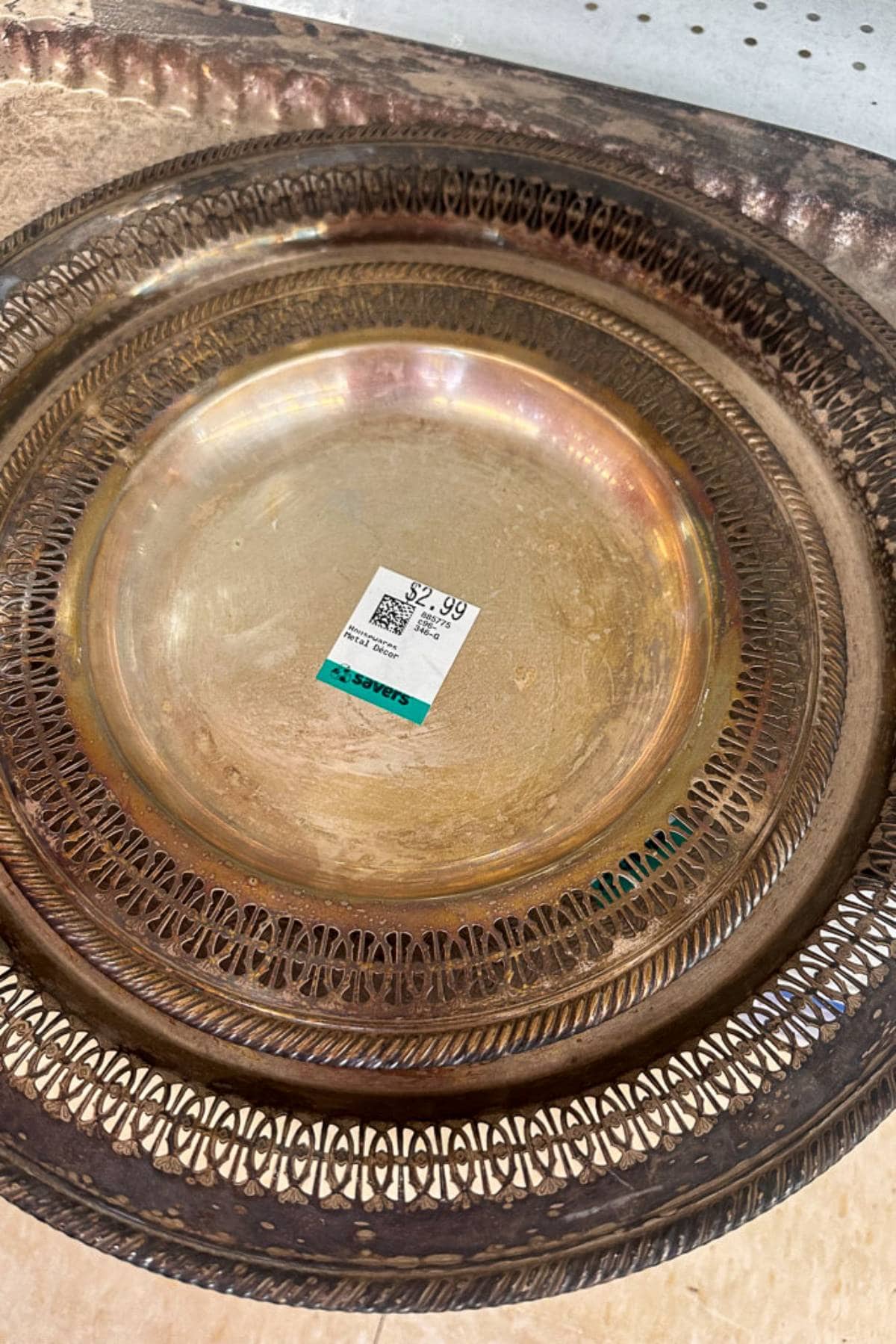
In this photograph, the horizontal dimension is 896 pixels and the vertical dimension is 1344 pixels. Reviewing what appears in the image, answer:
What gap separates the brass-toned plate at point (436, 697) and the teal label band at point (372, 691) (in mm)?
10

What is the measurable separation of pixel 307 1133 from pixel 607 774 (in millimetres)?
435

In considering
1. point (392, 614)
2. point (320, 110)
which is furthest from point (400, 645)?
point (320, 110)

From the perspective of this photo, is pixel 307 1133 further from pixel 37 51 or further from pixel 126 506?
pixel 37 51

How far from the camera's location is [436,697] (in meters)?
1.01

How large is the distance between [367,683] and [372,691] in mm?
11

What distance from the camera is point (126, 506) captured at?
104cm

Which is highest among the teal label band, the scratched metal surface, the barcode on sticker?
the scratched metal surface

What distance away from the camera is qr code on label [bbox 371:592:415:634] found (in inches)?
40.8

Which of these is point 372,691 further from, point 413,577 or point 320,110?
point 320,110

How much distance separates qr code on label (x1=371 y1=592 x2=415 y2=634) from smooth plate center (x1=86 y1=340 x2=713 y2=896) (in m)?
0.03

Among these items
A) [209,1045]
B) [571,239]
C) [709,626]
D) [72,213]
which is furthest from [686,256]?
[209,1045]

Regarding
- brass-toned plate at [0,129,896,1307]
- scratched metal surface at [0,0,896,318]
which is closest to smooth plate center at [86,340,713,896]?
brass-toned plate at [0,129,896,1307]

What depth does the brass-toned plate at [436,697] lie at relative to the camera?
31.0 inches

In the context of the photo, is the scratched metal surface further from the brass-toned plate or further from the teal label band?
the teal label band
